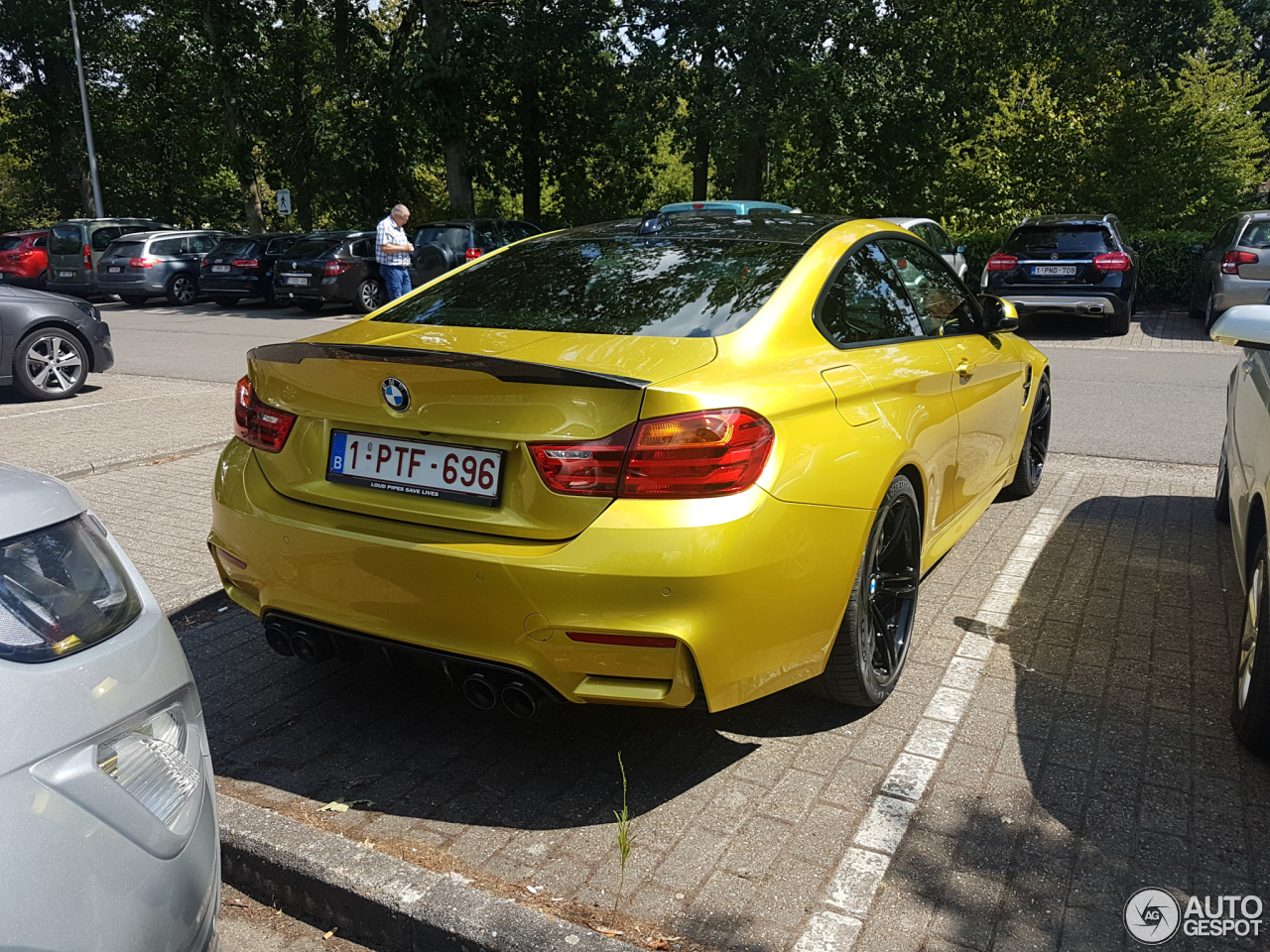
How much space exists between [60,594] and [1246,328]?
3359 millimetres

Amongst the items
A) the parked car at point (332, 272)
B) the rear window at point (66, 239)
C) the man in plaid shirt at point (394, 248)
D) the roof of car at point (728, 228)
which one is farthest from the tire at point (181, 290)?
the roof of car at point (728, 228)

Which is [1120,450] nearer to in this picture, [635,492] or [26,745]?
[635,492]

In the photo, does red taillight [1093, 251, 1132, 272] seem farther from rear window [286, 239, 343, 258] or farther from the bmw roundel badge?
the bmw roundel badge

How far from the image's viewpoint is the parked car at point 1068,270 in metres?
14.5

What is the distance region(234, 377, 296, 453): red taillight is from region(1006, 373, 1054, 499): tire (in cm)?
413

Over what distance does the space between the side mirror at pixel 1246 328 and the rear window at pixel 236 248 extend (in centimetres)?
2204

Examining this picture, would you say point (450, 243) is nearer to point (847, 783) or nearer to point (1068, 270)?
point (1068, 270)

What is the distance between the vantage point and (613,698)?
2.80 m

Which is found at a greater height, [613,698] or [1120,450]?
[613,698]

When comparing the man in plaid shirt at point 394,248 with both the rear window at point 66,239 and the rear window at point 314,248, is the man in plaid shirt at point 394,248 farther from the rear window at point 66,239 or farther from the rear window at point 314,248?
the rear window at point 66,239

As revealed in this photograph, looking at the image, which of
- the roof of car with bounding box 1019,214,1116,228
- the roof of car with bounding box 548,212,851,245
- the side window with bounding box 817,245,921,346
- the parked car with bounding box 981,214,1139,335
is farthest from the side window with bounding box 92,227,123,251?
the side window with bounding box 817,245,921,346

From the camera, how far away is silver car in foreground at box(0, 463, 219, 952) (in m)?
1.52

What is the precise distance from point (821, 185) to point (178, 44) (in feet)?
66.7

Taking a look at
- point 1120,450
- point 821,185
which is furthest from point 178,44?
point 1120,450
